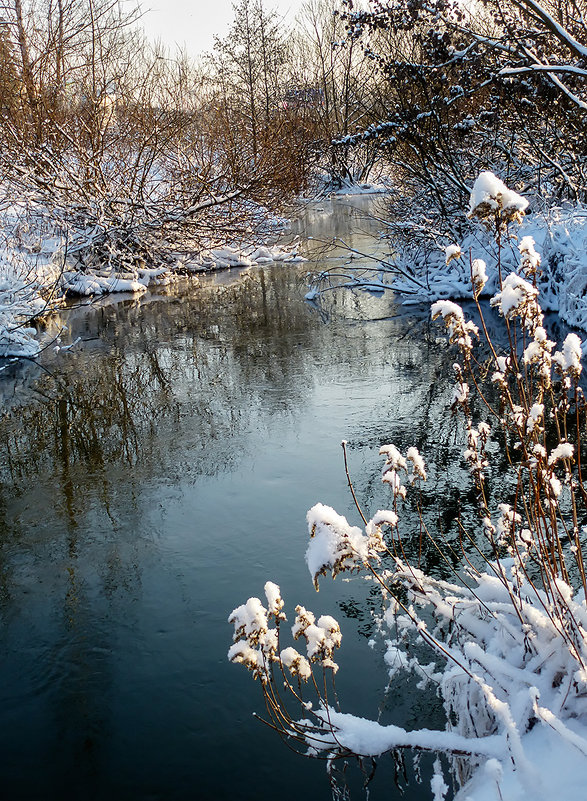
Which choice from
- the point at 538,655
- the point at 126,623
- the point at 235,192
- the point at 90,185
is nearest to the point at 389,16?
the point at 235,192

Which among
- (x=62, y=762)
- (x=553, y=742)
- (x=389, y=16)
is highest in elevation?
(x=389, y=16)

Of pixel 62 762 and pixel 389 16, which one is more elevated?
pixel 389 16

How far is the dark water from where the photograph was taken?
155 inches

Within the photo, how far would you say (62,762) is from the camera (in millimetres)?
3920

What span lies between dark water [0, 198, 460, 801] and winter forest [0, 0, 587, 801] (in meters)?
0.03

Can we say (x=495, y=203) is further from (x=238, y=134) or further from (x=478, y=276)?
(x=238, y=134)

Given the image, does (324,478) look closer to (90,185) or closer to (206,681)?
(206,681)

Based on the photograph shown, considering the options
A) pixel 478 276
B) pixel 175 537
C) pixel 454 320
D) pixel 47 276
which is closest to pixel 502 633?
pixel 454 320

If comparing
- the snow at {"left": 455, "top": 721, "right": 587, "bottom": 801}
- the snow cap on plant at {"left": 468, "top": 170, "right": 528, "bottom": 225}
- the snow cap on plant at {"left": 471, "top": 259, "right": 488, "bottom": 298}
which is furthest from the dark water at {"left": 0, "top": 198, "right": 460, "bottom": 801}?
the snow cap on plant at {"left": 468, "top": 170, "right": 528, "bottom": 225}

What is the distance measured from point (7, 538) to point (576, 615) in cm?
499

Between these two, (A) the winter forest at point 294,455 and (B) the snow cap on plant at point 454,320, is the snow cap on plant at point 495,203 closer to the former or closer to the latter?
(A) the winter forest at point 294,455

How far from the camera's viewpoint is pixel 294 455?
7785 mm

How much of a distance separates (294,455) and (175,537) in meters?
1.97

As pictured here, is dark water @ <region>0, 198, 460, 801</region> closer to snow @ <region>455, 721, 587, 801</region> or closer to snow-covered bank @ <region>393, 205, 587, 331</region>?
snow @ <region>455, 721, 587, 801</region>
